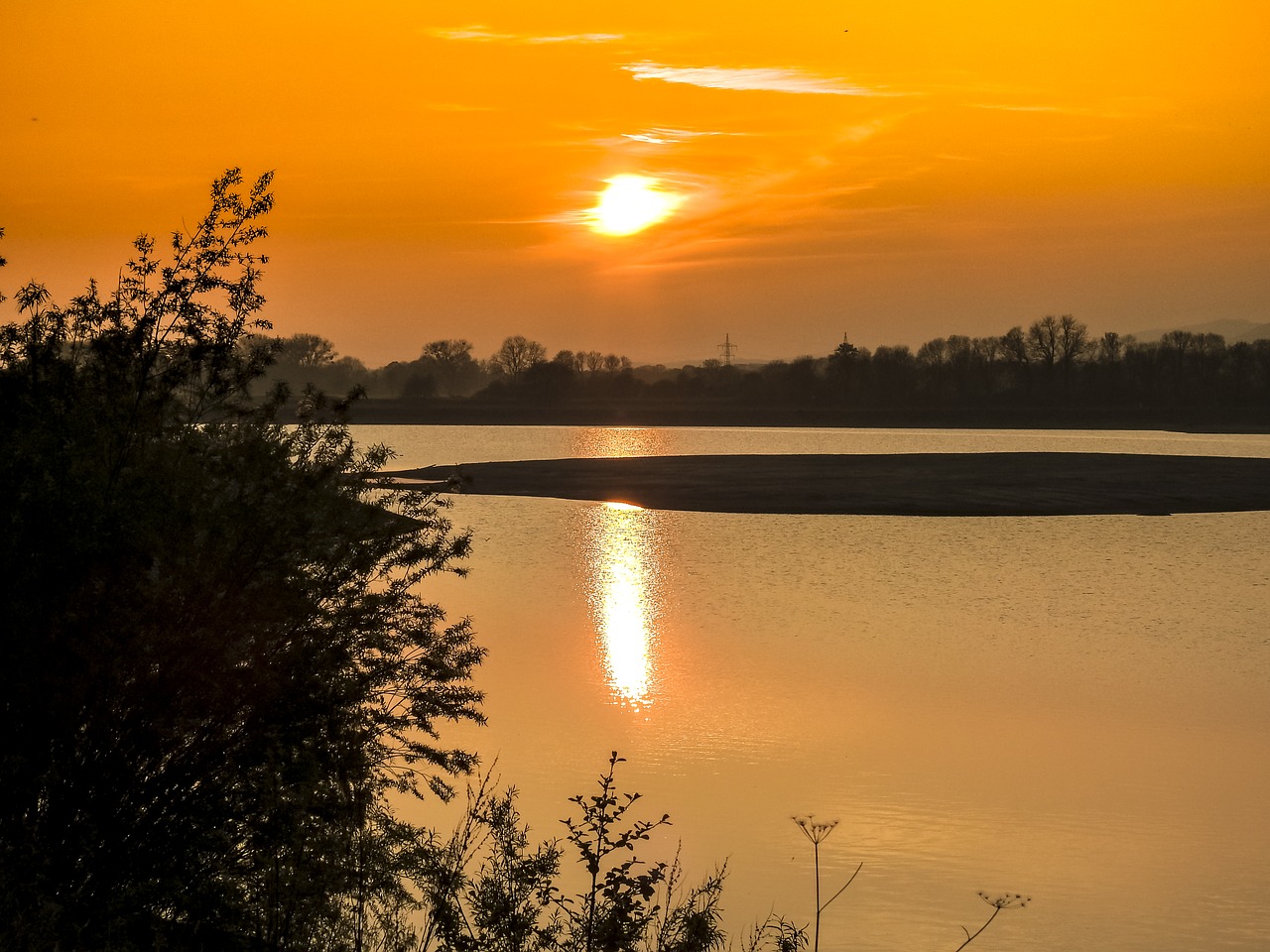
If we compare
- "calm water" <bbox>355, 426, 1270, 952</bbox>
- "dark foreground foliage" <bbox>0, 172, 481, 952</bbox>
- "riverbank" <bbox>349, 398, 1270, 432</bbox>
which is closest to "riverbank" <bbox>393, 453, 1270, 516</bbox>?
"calm water" <bbox>355, 426, 1270, 952</bbox>

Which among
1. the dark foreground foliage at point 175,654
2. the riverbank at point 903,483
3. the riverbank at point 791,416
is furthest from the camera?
the riverbank at point 791,416

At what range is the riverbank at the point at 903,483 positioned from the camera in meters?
53.4

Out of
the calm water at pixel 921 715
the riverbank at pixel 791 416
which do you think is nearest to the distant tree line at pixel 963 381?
the riverbank at pixel 791 416

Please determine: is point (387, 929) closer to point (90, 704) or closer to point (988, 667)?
point (90, 704)

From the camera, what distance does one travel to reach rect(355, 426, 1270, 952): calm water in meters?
14.0

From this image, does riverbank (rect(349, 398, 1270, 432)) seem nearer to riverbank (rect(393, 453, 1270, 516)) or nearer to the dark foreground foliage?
riverbank (rect(393, 453, 1270, 516))

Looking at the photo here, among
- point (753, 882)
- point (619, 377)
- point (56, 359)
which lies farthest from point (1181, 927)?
point (619, 377)

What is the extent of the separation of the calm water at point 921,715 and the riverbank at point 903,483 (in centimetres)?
916

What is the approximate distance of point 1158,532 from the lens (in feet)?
149

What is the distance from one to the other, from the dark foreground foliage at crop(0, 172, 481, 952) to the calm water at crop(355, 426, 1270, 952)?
14.9 ft

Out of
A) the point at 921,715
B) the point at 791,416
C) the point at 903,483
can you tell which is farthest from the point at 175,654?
the point at 791,416

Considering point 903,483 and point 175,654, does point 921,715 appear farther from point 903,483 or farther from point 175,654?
point 903,483

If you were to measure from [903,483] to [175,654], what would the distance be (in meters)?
53.7

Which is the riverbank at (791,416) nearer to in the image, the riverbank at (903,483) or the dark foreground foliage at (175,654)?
the riverbank at (903,483)
